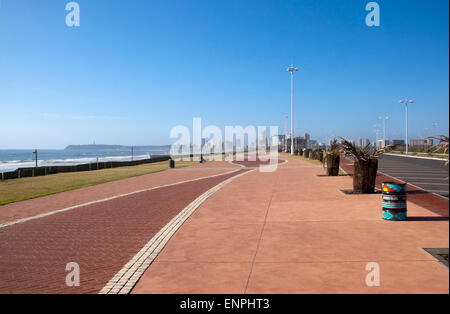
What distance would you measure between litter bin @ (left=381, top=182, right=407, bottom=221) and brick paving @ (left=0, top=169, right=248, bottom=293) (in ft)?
18.7

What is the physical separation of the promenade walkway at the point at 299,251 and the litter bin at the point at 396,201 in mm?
288

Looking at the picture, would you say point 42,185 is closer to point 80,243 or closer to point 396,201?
point 80,243

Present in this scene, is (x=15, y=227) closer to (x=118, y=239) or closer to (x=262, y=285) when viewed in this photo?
(x=118, y=239)

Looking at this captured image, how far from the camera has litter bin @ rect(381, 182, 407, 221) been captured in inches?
311

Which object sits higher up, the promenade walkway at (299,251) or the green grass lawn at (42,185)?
the promenade walkway at (299,251)

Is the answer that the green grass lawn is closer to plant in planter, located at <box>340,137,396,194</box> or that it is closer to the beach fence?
the beach fence

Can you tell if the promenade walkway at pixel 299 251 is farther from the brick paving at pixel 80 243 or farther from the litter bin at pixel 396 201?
the brick paving at pixel 80 243

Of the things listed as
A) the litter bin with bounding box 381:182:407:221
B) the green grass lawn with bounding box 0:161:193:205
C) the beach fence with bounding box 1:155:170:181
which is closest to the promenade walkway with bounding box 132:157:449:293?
the litter bin with bounding box 381:182:407:221

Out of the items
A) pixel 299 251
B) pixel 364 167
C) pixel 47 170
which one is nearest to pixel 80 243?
pixel 299 251

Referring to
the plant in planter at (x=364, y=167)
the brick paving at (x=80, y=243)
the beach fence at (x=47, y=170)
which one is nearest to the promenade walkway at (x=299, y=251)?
the brick paving at (x=80, y=243)

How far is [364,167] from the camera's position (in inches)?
477

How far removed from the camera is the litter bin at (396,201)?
790 cm
